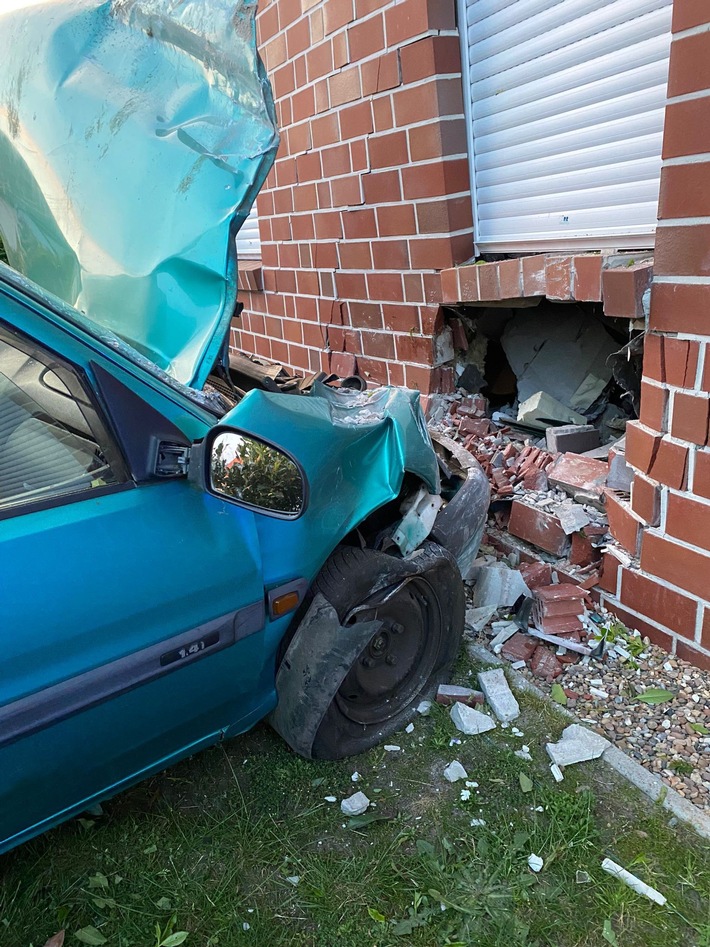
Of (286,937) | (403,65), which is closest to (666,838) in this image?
(286,937)

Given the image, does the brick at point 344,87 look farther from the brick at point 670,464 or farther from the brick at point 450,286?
the brick at point 670,464

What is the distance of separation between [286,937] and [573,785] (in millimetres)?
1012

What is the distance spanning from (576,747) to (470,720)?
37cm

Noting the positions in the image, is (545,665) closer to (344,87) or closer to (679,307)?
(679,307)

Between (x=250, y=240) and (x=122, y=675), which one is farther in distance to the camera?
(x=250, y=240)

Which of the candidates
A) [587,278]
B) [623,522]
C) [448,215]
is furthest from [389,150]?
[623,522]

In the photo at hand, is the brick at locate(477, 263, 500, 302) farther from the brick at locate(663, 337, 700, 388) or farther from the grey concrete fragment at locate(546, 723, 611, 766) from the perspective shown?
the grey concrete fragment at locate(546, 723, 611, 766)

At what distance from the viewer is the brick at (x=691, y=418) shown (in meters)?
2.51

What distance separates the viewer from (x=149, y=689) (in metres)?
1.82

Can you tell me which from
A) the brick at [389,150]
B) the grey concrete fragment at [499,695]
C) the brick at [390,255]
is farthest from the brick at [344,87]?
the grey concrete fragment at [499,695]

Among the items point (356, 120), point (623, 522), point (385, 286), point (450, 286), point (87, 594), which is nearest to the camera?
point (87, 594)

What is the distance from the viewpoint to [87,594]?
1.65 meters

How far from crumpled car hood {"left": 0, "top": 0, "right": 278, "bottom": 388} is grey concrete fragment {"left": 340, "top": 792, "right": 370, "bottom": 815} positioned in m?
1.68

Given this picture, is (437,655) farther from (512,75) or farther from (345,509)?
(512,75)
